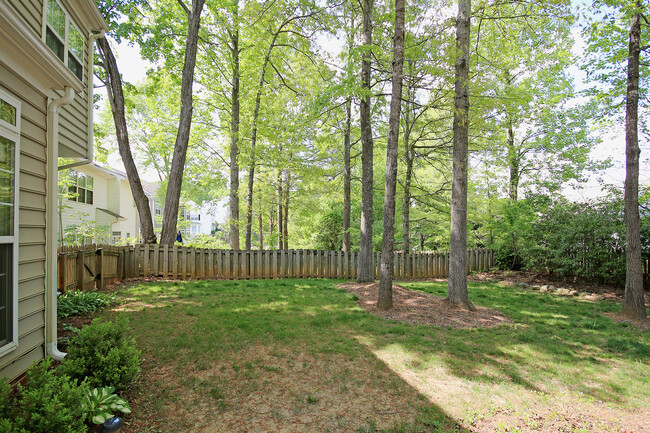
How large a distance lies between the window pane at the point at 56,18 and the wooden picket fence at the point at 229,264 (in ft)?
14.1

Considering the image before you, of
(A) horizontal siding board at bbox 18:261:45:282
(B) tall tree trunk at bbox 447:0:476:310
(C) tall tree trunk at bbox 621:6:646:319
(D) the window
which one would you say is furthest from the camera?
(D) the window

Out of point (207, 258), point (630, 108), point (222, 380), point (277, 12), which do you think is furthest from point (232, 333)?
point (277, 12)

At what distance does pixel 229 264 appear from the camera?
9.57 metres

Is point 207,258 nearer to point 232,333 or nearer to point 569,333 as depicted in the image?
point 232,333

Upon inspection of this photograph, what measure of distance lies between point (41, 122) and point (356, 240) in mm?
15771

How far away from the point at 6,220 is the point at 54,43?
117 inches

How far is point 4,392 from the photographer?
2.01 metres

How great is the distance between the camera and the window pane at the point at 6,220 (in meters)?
2.66

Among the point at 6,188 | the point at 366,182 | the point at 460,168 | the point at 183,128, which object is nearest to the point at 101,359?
the point at 6,188

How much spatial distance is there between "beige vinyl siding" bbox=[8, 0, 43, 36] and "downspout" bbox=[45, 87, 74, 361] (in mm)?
844

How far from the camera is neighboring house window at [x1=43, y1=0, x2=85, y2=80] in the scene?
404 centimetres

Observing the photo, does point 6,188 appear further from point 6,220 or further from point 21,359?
point 21,359

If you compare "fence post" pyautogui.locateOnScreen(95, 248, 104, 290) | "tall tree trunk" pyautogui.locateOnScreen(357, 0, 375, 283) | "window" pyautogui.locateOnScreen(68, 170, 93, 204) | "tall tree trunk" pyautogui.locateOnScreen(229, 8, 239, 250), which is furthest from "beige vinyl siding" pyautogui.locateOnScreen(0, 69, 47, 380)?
"window" pyautogui.locateOnScreen(68, 170, 93, 204)

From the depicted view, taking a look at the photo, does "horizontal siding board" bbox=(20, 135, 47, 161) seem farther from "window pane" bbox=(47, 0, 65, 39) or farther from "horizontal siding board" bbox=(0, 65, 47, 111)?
"window pane" bbox=(47, 0, 65, 39)
